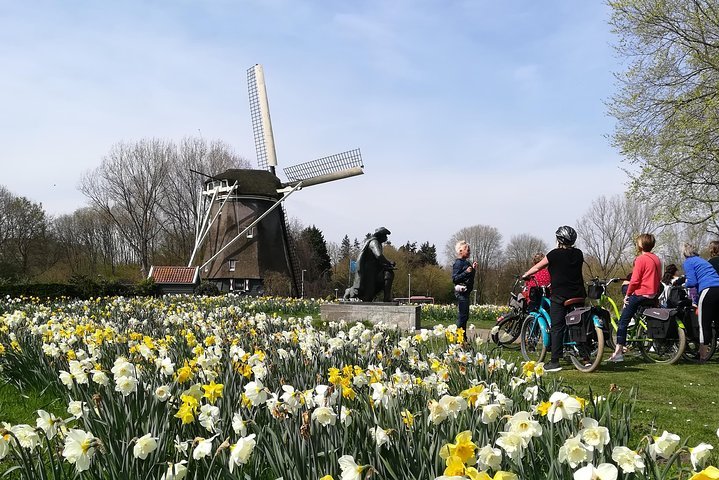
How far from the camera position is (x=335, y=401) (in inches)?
112

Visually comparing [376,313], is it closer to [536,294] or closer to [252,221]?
[536,294]

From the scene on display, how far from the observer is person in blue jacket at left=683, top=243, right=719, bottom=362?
7.76 metres

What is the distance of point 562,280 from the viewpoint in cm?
699

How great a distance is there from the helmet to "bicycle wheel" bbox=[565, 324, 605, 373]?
3.52 feet

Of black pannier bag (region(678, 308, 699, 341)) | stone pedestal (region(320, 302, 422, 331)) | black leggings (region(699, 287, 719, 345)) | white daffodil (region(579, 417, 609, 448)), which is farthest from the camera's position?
stone pedestal (region(320, 302, 422, 331))

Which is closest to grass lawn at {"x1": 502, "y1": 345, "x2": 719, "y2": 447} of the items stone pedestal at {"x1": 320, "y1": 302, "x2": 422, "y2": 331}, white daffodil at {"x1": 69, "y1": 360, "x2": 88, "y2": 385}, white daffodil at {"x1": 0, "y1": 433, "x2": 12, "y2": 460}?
white daffodil at {"x1": 69, "y1": 360, "x2": 88, "y2": 385}

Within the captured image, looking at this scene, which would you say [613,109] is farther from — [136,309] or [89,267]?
[89,267]

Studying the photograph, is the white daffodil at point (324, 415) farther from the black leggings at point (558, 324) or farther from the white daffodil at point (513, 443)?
the black leggings at point (558, 324)

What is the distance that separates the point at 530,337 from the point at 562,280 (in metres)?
1.44

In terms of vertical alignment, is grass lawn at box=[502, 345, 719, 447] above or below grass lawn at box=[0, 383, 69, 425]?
below

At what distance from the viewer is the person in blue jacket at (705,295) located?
776cm

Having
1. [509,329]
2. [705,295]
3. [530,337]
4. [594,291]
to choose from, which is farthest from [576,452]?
[509,329]

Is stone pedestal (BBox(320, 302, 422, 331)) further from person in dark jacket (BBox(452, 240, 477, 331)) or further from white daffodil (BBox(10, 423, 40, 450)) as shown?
white daffodil (BBox(10, 423, 40, 450))

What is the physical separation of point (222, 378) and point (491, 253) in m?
71.0
